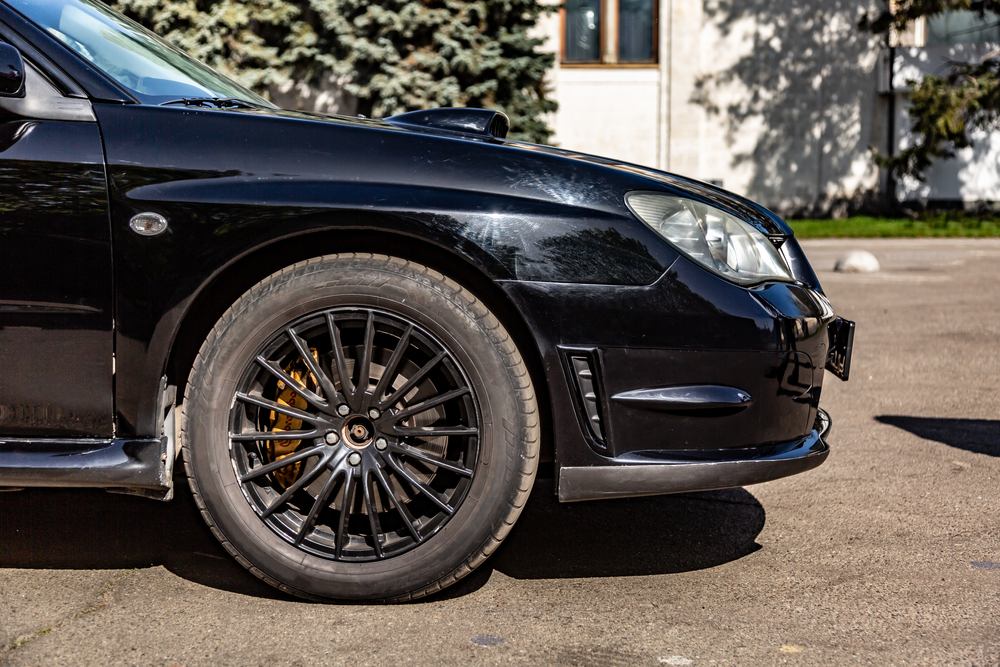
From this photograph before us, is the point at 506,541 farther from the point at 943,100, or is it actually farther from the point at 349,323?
the point at 943,100

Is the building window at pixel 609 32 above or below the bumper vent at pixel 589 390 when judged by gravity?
above

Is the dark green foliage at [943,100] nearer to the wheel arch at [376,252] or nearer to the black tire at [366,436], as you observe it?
the wheel arch at [376,252]

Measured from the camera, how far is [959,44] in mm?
20234

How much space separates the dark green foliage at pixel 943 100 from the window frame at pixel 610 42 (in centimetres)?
426

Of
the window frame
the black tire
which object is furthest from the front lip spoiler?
the window frame

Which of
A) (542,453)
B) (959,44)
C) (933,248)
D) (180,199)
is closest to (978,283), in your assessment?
(933,248)

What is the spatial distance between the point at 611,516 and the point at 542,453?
0.80 m

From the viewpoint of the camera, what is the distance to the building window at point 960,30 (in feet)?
68.0

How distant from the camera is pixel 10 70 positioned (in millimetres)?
2295

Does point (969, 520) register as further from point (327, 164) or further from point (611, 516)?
point (327, 164)

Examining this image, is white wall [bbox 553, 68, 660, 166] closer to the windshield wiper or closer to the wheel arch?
the windshield wiper

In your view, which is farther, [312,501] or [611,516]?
[611,516]

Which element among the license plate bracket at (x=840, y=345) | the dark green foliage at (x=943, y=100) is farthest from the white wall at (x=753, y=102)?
the license plate bracket at (x=840, y=345)

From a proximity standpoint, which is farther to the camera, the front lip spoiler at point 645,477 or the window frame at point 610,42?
the window frame at point 610,42
